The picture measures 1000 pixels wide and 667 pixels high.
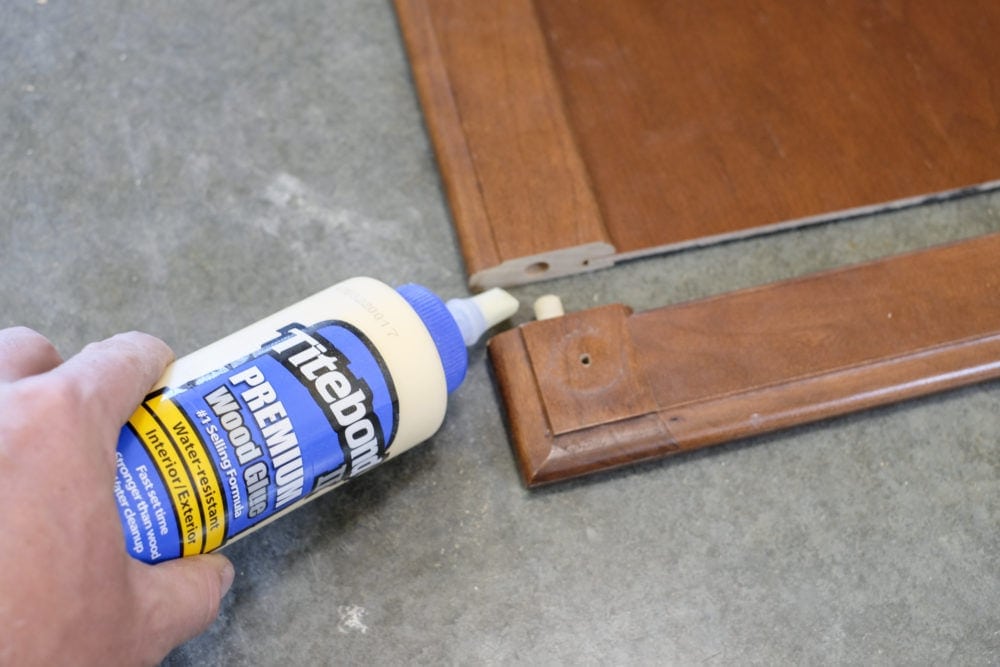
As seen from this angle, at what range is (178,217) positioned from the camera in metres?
0.74

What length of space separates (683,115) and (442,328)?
30 centimetres

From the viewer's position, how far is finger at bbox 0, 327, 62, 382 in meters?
0.49

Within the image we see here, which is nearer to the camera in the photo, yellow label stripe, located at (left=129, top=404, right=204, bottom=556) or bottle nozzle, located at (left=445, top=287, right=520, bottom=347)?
yellow label stripe, located at (left=129, top=404, right=204, bottom=556)

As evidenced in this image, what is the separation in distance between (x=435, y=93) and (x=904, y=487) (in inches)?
19.1

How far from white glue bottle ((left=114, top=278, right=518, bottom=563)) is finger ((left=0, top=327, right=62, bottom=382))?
0.20 feet

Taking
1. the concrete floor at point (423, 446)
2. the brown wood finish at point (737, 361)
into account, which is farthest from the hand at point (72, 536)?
the brown wood finish at point (737, 361)

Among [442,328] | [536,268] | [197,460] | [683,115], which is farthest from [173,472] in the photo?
[683,115]

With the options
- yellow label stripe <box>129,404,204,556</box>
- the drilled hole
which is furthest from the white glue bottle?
the drilled hole

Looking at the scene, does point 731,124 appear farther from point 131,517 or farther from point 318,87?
point 131,517

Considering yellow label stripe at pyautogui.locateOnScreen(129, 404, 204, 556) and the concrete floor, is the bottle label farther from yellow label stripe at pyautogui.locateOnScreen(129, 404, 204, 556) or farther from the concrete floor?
the concrete floor

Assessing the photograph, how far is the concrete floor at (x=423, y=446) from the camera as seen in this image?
63 cm

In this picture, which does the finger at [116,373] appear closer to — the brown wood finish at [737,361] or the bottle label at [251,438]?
the bottle label at [251,438]

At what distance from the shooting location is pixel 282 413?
0.54 metres

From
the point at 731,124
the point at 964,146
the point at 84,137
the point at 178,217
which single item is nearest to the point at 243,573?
the point at 178,217
